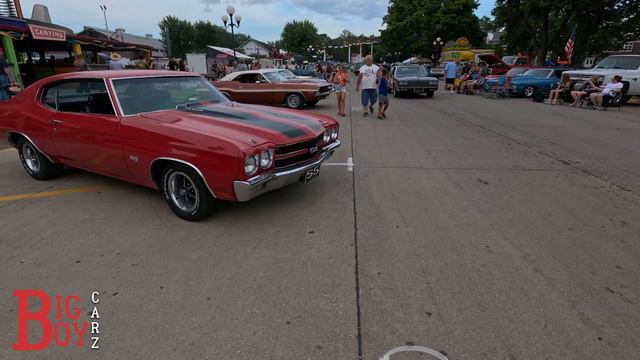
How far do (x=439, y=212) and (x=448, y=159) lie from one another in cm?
260

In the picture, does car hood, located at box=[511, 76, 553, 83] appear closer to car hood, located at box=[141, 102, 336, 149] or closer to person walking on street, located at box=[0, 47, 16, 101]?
car hood, located at box=[141, 102, 336, 149]

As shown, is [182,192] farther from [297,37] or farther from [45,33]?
[297,37]

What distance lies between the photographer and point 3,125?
547cm

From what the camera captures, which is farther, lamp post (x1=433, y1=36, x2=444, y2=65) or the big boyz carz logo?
lamp post (x1=433, y1=36, x2=444, y2=65)

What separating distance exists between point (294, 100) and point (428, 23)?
2016 inches

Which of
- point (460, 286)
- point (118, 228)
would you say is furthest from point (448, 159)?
point (118, 228)

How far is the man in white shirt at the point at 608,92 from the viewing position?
1302 centimetres

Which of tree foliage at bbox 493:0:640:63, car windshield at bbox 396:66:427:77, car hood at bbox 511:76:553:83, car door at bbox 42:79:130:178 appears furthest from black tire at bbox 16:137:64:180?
tree foliage at bbox 493:0:640:63

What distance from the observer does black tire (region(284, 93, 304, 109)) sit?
43.6 feet

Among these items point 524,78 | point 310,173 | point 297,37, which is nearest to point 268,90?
point 310,173

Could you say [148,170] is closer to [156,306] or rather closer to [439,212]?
[156,306]

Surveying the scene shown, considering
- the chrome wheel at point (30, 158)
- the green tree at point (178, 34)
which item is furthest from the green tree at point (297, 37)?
the chrome wheel at point (30, 158)

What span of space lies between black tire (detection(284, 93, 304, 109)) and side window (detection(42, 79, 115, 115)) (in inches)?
351

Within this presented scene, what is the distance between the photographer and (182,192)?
13.4 ft
